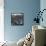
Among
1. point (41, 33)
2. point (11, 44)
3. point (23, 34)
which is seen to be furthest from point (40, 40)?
point (23, 34)

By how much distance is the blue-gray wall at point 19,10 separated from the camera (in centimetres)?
546

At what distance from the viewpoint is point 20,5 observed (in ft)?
18.1

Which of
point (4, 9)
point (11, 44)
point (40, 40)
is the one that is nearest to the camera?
point (40, 40)

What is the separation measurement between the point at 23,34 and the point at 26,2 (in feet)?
4.45

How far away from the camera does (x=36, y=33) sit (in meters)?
2.64

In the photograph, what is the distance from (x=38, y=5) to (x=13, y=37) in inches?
67.7

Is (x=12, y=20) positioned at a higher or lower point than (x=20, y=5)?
lower

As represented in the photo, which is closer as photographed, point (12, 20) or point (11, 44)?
point (11, 44)

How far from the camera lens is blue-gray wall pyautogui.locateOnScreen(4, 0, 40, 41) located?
5.46m

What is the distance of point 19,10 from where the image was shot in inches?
217

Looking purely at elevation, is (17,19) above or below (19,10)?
below

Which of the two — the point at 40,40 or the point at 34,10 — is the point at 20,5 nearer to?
the point at 34,10

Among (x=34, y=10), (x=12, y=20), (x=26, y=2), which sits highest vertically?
(x=26, y=2)

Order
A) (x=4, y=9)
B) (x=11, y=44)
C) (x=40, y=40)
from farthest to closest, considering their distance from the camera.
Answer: (x=4, y=9) → (x=11, y=44) → (x=40, y=40)
